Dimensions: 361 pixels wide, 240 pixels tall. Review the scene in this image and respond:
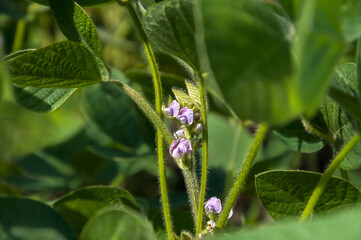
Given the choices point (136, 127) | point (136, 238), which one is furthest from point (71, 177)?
point (136, 238)

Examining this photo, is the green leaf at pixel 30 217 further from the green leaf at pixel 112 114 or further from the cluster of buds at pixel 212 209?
the green leaf at pixel 112 114

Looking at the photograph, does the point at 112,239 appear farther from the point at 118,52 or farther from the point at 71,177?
the point at 118,52

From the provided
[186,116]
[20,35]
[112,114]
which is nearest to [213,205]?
[186,116]

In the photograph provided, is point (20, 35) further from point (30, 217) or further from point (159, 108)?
point (159, 108)

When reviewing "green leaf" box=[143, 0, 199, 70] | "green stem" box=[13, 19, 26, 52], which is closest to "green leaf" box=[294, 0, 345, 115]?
"green leaf" box=[143, 0, 199, 70]

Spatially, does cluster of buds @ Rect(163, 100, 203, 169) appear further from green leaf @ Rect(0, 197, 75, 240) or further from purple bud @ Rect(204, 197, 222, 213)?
green leaf @ Rect(0, 197, 75, 240)

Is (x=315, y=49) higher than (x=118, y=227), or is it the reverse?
(x=315, y=49)
